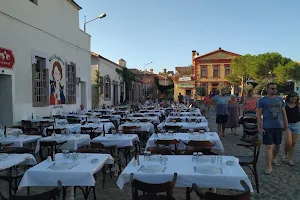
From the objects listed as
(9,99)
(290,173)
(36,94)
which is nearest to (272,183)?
(290,173)

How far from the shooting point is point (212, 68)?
4712 centimetres

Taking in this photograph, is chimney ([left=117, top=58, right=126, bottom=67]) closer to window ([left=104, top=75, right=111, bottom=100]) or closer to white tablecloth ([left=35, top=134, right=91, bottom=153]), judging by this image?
window ([left=104, top=75, right=111, bottom=100])

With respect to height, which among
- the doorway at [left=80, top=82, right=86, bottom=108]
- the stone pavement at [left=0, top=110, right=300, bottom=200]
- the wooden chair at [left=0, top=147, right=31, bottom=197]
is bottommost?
the stone pavement at [left=0, top=110, right=300, bottom=200]

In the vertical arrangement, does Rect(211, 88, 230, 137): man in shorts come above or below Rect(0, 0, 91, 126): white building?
below

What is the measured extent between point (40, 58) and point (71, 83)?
3359 mm

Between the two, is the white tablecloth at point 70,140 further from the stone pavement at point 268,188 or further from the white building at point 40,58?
the white building at point 40,58

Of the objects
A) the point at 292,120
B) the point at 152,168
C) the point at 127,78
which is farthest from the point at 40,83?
the point at 127,78

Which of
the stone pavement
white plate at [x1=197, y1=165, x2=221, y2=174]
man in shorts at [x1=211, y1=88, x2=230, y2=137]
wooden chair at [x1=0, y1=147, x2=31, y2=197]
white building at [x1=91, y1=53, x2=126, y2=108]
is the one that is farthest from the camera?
white building at [x1=91, y1=53, x2=126, y2=108]

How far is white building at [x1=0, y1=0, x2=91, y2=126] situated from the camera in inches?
446

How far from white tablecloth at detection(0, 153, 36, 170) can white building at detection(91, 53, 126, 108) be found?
16.8 metres

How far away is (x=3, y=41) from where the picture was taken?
10797mm

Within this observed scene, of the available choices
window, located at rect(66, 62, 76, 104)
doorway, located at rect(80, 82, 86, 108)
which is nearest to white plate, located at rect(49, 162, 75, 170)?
window, located at rect(66, 62, 76, 104)

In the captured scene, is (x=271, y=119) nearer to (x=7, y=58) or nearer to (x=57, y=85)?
(x=7, y=58)

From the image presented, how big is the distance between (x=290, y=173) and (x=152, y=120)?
5.68 metres
